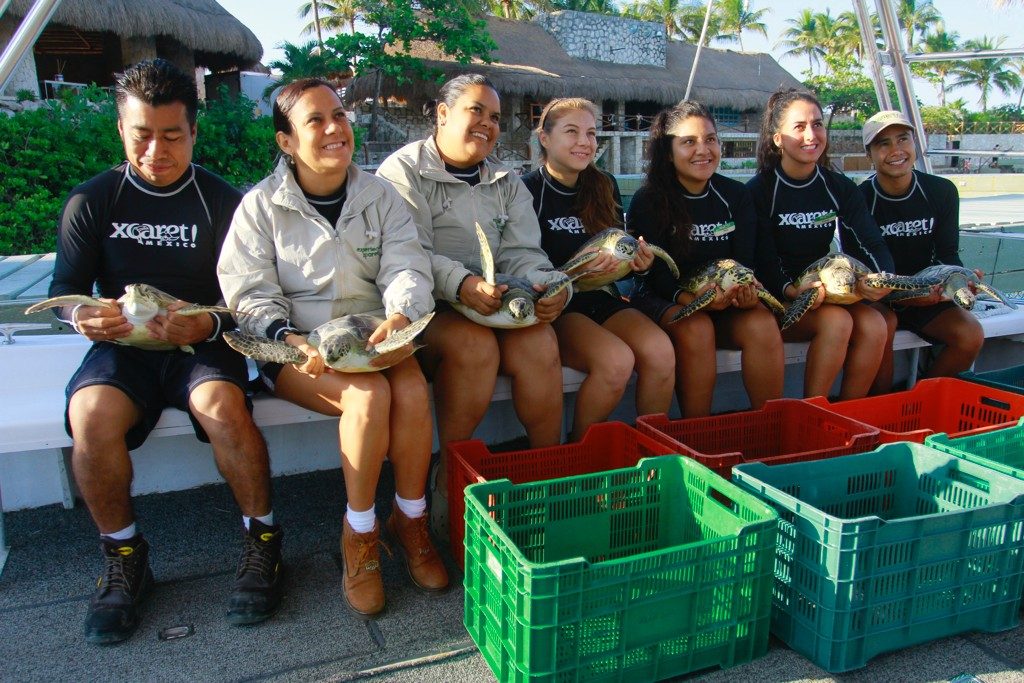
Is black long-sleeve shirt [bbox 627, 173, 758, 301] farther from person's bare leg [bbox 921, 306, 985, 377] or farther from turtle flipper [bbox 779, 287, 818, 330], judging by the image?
person's bare leg [bbox 921, 306, 985, 377]

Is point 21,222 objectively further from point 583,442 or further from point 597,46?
point 597,46

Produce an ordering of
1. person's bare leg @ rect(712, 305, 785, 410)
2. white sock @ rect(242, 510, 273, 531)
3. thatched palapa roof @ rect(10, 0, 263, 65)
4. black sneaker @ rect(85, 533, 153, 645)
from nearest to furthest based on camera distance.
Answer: black sneaker @ rect(85, 533, 153, 645), white sock @ rect(242, 510, 273, 531), person's bare leg @ rect(712, 305, 785, 410), thatched palapa roof @ rect(10, 0, 263, 65)

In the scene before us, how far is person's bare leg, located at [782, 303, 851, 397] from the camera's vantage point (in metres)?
3.20

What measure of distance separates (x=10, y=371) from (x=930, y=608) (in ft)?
9.84

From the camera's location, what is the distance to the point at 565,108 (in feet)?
10.3

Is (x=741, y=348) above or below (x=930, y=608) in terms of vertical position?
above

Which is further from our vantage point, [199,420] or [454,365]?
[454,365]

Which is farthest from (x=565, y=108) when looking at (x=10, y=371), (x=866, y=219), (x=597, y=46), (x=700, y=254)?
(x=597, y=46)

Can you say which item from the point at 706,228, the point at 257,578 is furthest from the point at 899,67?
the point at 257,578

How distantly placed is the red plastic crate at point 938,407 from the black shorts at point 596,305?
0.90m

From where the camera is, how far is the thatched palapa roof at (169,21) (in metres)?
12.5

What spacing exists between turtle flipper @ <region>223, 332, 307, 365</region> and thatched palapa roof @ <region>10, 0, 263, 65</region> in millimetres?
12442

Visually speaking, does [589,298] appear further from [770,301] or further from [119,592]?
[119,592]

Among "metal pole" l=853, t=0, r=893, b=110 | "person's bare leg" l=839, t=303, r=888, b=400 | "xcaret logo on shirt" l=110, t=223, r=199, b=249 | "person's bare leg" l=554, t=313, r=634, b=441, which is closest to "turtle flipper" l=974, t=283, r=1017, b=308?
"person's bare leg" l=839, t=303, r=888, b=400
